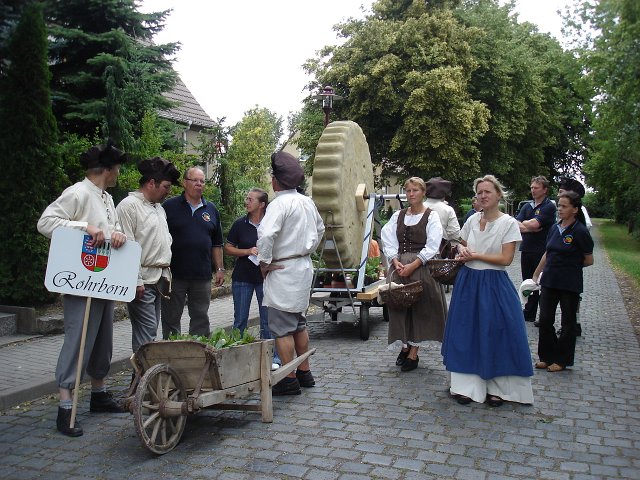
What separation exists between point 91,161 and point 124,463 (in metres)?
2.19

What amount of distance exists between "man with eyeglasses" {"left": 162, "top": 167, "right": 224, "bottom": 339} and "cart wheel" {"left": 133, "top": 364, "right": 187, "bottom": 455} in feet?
5.45

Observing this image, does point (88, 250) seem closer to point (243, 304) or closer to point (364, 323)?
point (243, 304)

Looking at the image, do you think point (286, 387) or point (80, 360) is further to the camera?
point (286, 387)

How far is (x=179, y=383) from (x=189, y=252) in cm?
183

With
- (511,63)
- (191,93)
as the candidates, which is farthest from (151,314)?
(511,63)

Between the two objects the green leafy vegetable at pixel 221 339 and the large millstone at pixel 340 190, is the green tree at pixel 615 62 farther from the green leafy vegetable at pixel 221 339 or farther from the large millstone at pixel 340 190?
the green leafy vegetable at pixel 221 339

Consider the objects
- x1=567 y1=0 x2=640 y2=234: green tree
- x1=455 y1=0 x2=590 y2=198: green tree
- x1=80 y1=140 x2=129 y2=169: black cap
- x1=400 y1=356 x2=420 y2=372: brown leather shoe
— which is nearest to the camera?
x1=80 y1=140 x2=129 y2=169: black cap

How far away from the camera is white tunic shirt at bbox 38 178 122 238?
4.62 meters

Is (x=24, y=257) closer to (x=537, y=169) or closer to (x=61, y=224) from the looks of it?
(x=61, y=224)

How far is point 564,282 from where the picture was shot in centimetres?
673

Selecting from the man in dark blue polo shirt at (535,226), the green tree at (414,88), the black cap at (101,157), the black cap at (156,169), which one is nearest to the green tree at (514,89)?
the green tree at (414,88)

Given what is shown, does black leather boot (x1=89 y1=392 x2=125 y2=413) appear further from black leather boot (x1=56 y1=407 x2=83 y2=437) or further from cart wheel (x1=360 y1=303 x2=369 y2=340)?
cart wheel (x1=360 y1=303 x2=369 y2=340)

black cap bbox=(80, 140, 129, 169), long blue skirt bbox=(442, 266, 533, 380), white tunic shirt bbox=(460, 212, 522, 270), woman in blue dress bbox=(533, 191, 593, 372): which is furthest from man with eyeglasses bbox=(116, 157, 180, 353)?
woman in blue dress bbox=(533, 191, 593, 372)

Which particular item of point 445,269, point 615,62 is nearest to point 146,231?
point 445,269
